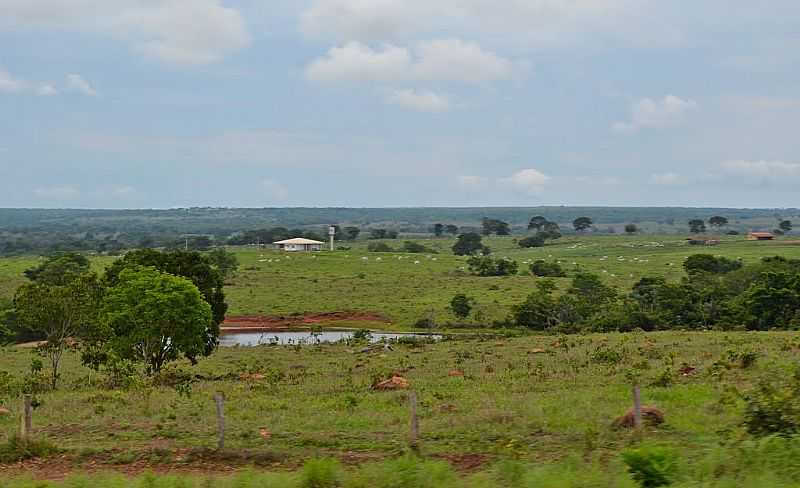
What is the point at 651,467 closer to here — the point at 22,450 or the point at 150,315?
Answer: the point at 22,450

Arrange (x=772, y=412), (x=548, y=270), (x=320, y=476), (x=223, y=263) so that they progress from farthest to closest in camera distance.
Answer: (x=548, y=270) → (x=223, y=263) → (x=772, y=412) → (x=320, y=476)

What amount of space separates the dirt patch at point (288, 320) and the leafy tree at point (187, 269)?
25.8 metres

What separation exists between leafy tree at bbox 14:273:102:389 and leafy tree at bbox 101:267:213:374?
1.27 metres

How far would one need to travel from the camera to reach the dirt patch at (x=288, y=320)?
64875 millimetres

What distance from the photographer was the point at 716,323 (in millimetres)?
51344

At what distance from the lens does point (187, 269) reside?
37.3 meters

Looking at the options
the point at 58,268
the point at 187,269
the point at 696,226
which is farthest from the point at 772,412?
the point at 696,226

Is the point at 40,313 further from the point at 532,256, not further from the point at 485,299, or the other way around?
the point at 532,256

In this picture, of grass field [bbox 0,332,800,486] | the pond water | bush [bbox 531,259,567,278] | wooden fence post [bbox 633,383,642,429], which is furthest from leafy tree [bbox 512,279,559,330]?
wooden fence post [bbox 633,383,642,429]

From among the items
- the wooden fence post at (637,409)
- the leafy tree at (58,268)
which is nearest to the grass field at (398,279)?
the leafy tree at (58,268)

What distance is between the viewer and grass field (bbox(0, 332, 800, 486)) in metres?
14.5

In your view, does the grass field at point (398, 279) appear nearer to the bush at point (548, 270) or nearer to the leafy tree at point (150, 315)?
the bush at point (548, 270)

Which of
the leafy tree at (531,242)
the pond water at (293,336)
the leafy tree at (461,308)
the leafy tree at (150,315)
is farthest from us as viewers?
the leafy tree at (531,242)

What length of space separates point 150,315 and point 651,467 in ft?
69.5
